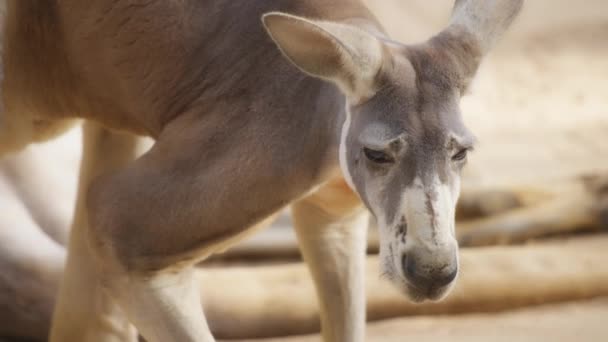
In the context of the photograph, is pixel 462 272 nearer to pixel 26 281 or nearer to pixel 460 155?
pixel 26 281

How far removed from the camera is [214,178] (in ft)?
7.47

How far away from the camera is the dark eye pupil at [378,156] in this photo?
201 cm

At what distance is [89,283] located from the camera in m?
2.80

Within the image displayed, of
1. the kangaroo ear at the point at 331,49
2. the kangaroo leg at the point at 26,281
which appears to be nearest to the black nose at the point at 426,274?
the kangaroo ear at the point at 331,49

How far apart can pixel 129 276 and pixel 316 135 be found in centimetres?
43

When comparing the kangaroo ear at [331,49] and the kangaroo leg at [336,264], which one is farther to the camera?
the kangaroo leg at [336,264]

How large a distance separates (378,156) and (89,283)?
100 centimetres

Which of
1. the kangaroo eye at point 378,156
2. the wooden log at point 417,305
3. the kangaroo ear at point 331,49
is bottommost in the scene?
the kangaroo eye at point 378,156

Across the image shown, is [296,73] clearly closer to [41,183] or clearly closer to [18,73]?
[18,73]

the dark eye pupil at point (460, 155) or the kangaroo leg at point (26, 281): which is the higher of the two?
the kangaroo leg at point (26, 281)

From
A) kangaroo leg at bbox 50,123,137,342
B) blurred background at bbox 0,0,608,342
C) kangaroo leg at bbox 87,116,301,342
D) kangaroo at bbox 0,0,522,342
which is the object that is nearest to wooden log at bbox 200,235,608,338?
blurred background at bbox 0,0,608,342

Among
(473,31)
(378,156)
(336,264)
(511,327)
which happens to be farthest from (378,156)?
(511,327)

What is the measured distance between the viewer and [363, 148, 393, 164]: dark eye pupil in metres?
2.01

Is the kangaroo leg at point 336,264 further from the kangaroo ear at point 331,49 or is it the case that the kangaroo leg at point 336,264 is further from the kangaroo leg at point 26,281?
the kangaroo leg at point 26,281
